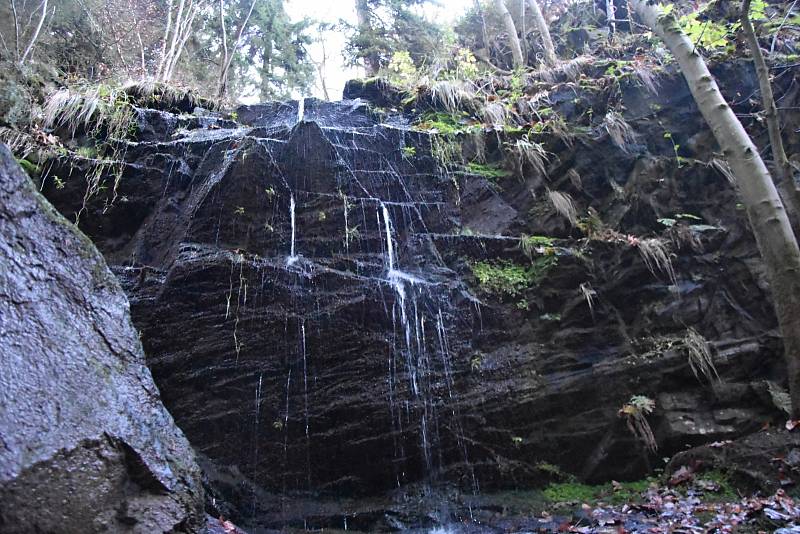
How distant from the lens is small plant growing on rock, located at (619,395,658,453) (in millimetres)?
6589

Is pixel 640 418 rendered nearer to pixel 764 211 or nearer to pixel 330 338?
pixel 764 211

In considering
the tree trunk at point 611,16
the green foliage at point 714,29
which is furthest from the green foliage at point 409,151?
the tree trunk at point 611,16

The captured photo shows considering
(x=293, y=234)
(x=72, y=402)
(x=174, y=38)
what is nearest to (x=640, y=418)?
(x=293, y=234)

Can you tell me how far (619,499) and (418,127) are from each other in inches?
286

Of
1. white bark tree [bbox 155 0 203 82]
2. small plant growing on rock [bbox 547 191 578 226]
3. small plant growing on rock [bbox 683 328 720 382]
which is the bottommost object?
small plant growing on rock [bbox 683 328 720 382]

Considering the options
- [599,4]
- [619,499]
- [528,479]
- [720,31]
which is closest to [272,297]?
[528,479]

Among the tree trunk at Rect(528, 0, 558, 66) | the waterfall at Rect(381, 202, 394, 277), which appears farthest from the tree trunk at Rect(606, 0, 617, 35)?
the waterfall at Rect(381, 202, 394, 277)

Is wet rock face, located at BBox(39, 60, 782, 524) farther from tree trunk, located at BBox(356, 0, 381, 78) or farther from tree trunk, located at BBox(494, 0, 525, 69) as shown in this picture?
tree trunk, located at BBox(356, 0, 381, 78)

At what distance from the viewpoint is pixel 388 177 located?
29.5ft

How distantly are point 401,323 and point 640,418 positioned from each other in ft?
Result: 10.8

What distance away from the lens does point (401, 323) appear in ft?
23.2

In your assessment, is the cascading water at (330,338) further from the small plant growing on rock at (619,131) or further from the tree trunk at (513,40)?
the tree trunk at (513,40)

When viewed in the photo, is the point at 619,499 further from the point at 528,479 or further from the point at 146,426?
the point at 146,426

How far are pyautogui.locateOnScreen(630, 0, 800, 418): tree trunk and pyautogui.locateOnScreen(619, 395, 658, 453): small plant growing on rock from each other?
1.57 meters
